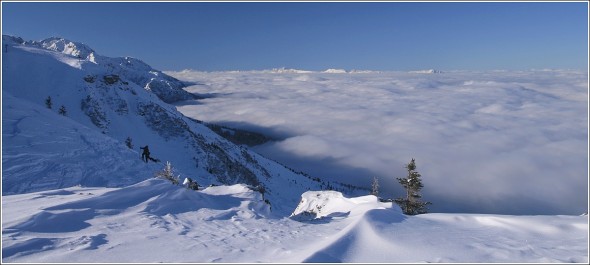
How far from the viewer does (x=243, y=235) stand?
10.5 m

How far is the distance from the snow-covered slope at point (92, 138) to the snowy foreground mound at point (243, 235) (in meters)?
11.6

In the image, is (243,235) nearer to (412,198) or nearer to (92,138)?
(412,198)

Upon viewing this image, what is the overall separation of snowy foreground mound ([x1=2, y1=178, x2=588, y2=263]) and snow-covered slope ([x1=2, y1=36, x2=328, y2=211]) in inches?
457

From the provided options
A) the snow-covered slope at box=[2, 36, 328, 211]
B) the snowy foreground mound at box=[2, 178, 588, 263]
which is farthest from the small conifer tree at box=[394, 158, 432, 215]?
the snow-covered slope at box=[2, 36, 328, 211]

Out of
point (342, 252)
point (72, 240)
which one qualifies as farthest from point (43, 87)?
point (342, 252)

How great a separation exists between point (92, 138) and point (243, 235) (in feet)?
88.5

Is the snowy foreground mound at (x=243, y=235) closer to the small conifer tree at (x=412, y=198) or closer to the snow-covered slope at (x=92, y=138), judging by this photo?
the snow-covered slope at (x=92, y=138)

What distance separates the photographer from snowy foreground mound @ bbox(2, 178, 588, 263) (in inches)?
319

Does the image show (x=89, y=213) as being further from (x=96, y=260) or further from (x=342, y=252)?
(x=342, y=252)

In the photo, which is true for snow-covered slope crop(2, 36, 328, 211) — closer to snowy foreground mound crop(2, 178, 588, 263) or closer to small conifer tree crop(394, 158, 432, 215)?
snowy foreground mound crop(2, 178, 588, 263)

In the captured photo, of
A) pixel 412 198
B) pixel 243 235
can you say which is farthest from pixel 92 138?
pixel 412 198

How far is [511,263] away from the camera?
769cm

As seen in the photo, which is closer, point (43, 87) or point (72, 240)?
point (72, 240)

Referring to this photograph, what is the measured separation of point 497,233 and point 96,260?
10298 millimetres
